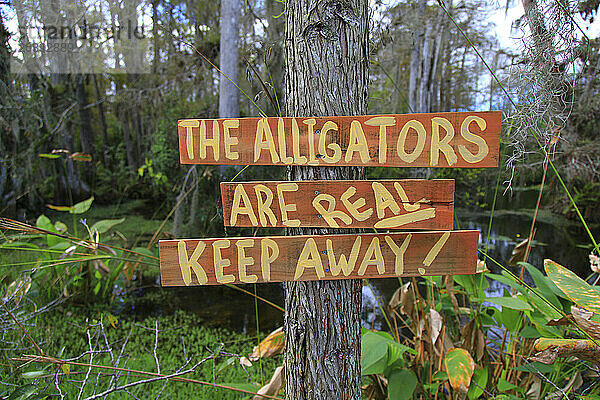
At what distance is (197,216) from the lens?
4.12 meters

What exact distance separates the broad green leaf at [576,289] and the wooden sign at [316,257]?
1.54ft

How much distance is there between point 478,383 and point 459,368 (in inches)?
10.1

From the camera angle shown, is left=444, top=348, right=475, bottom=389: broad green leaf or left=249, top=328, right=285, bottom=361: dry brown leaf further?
left=249, top=328, right=285, bottom=361: dry brown leaf

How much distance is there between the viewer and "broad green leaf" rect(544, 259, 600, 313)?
111cm

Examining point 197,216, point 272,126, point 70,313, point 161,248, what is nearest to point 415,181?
point 272,126

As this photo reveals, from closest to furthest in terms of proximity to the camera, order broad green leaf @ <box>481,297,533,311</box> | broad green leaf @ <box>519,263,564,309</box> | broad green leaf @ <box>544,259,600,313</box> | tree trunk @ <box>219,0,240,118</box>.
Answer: broad green leaf @ <box>544,259,600,313</box>
broad green leaf @ <box>481,297,533,311</box>
broad green leaf @ <box>519,263,564,309</box>
tree trunk @ <box>219,0,240,118</box>

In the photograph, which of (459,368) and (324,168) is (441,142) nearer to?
(324,168)

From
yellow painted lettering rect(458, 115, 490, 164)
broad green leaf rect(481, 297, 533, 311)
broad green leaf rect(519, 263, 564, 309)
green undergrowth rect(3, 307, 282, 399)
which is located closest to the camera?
yellow painted lettering rect(458, 115, 490, 164)

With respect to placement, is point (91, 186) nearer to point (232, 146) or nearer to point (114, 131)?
Answer: point (114, 131)

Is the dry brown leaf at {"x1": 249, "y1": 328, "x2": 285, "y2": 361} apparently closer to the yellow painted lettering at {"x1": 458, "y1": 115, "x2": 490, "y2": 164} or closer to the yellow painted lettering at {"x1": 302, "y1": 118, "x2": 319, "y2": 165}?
the yellow painted lettering at {"x1": 302, "y1": 118, "x2": 319, "y2": 165}

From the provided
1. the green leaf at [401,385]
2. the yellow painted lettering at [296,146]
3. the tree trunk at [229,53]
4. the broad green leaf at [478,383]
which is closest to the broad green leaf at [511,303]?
the broad green leaf at [478,383]

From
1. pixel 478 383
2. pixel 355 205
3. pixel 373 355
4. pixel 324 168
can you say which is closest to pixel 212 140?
pixel 324 168

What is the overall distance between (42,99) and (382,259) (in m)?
5.02

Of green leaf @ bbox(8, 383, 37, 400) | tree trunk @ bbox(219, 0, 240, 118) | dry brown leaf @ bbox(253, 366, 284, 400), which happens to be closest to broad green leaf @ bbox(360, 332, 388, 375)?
dry brown leaf @ bbox(253, 366, 284, 400)
